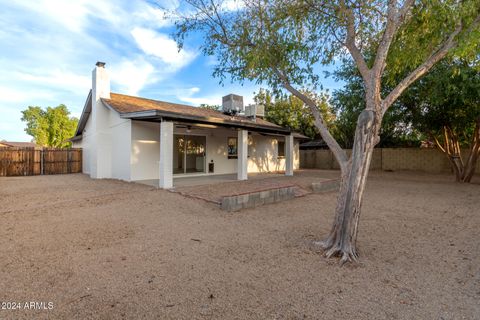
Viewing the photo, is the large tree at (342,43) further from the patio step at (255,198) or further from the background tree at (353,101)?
the background tree at (353,101)

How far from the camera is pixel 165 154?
9.15m

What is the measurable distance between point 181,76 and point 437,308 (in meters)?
15.4

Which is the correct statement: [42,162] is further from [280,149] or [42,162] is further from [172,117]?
[280,149]

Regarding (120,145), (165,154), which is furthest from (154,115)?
(120,145)

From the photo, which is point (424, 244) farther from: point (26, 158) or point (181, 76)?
point (26, 158)

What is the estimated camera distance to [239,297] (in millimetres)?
2709

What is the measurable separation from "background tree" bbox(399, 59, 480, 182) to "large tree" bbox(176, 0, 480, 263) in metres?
4.39

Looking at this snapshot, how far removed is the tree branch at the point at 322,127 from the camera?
4230 mm

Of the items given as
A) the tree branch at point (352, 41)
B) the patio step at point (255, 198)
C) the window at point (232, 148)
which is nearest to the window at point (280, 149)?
the window at point (232, 148)

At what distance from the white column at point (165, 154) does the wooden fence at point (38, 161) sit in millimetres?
9818

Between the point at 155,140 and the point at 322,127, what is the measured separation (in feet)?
28.1

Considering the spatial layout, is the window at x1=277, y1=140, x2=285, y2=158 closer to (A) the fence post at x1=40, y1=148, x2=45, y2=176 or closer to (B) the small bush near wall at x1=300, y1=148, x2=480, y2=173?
(B) the small bush near wall at x1=300, y1=148, x2=480, y2=173

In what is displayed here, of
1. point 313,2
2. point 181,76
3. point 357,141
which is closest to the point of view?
point 357,141

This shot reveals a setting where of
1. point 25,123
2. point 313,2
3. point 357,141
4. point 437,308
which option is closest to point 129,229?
point 357,141
